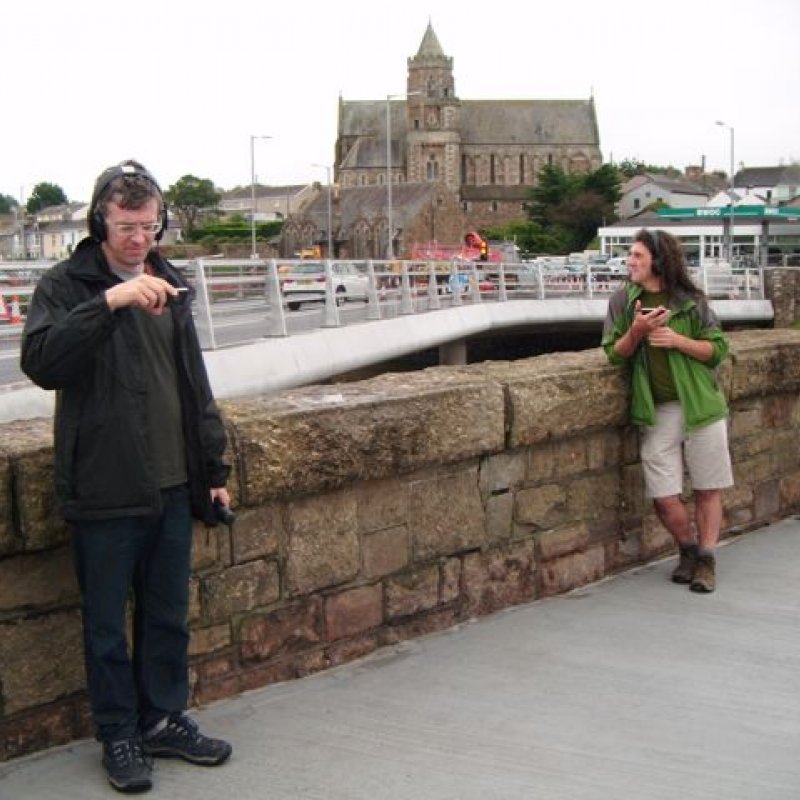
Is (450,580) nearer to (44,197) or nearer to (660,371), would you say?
(660,371)

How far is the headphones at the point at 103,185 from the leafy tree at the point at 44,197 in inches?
7587

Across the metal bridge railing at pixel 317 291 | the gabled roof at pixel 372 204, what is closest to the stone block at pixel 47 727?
the metal bridge railing at pixel 317 291

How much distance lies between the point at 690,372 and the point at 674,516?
0.63 meters

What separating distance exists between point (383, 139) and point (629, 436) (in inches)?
6323

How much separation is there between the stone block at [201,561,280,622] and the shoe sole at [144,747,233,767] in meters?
0.51

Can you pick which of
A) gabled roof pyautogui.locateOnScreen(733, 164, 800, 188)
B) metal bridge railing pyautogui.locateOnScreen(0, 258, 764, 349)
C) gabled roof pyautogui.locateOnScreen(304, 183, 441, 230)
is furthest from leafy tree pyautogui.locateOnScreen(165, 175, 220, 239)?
metal bridge railing pyautogui.locateOnScreen(0, 258, 764, 349)

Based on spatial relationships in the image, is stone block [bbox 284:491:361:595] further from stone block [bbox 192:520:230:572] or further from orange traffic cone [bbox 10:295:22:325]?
orange traffic cone [bbox 10:295:22:325]

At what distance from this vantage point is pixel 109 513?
10.2ft

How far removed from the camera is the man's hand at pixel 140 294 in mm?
3002

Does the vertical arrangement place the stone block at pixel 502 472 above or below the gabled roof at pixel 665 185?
below

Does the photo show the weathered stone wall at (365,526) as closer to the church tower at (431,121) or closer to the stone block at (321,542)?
the stone block at (321,542)

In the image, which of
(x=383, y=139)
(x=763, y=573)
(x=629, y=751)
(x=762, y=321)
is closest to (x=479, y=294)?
(x=762, y=321)

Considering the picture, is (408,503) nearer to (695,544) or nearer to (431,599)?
(431,599)

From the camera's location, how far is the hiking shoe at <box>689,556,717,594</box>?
5.28 metres
